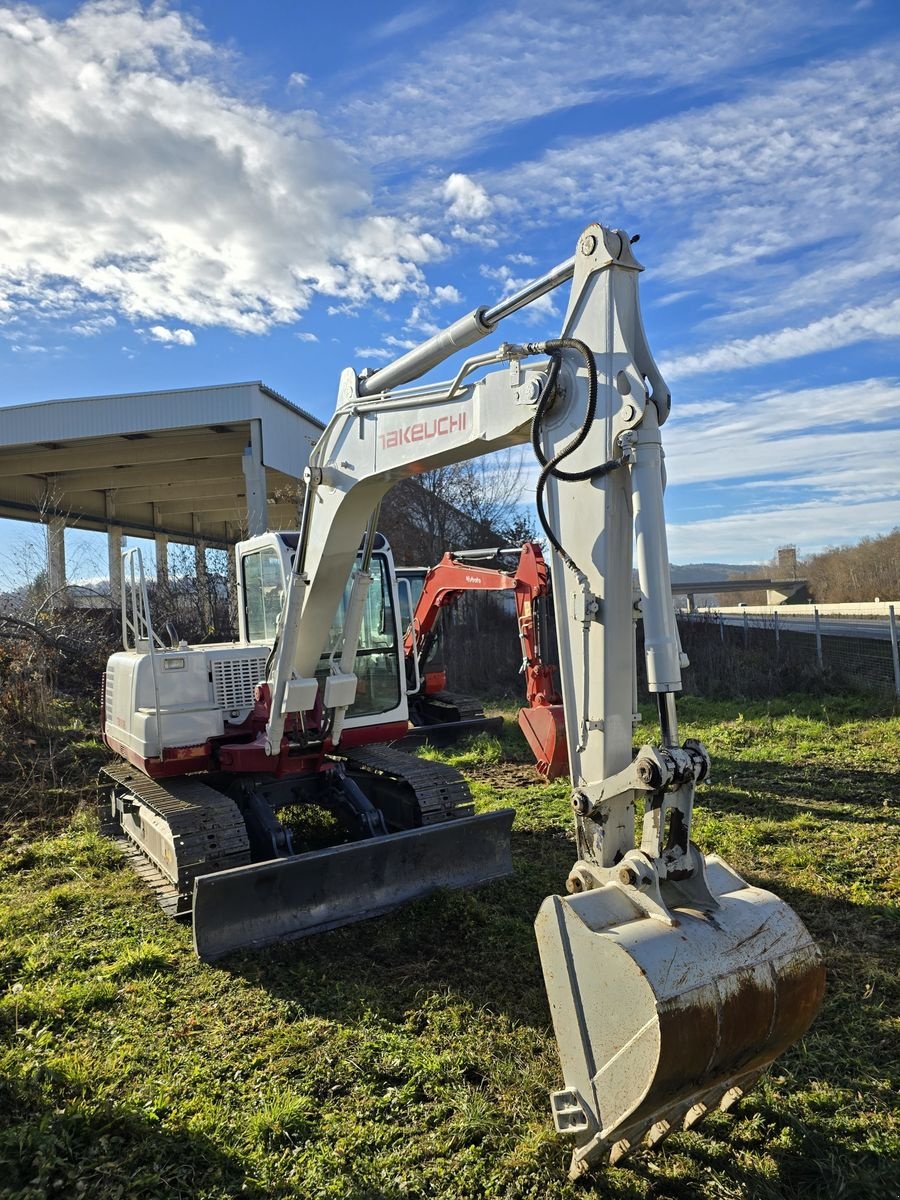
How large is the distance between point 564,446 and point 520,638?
8690mm

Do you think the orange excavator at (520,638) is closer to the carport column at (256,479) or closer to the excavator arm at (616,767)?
the carport column at (256,479)

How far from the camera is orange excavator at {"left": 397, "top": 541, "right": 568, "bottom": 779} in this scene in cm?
905

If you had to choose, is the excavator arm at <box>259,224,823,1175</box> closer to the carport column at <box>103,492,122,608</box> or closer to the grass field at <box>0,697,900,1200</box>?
the grass field at <box>0,697,900,1200</box>

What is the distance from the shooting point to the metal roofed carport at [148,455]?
1652 centimetres

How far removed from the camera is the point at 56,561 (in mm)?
18156

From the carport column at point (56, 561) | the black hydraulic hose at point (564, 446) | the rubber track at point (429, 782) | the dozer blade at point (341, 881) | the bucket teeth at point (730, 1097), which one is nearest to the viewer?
the bucket teeth at point (730, 1097)

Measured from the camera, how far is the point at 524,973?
4781mm

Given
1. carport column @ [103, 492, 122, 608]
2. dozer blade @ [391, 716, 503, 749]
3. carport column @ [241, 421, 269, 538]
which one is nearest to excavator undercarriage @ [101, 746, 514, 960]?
dozer blade @ [391, 716, 503, 749]

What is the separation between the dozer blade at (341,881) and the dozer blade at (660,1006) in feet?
8.98

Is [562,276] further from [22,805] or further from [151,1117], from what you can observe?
[22,805]

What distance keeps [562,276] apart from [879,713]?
37.2 feet

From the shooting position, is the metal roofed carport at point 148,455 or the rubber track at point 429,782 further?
the metal roofed carport at point 148,455

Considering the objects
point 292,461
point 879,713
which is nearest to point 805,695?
point 879,713

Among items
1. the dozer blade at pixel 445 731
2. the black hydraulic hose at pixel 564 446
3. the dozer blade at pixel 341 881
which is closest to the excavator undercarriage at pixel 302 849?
the dozer blade at pixel 341 881
